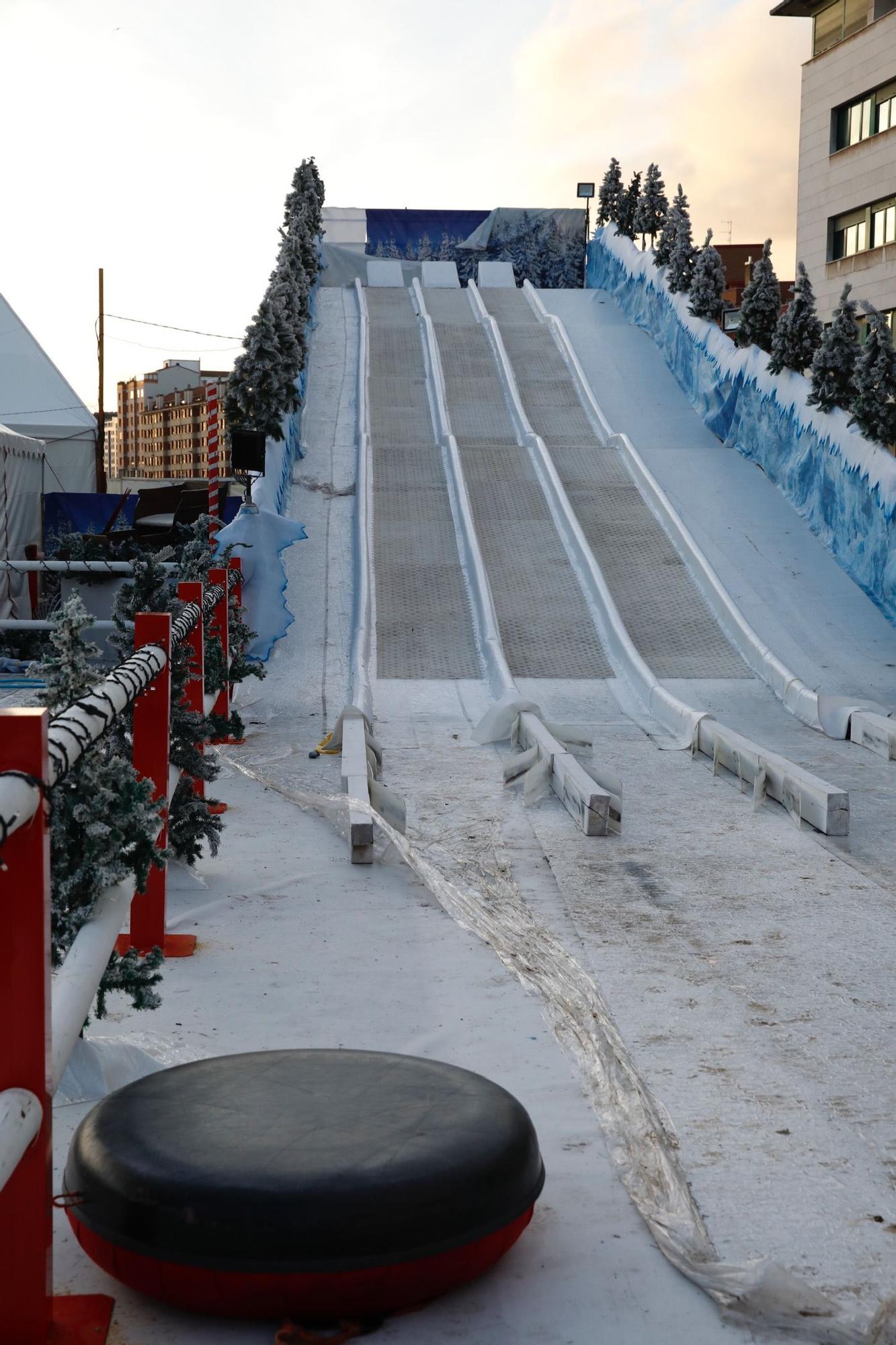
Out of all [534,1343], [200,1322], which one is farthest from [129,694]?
[534,1343]

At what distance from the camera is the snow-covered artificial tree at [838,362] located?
43.3 ft

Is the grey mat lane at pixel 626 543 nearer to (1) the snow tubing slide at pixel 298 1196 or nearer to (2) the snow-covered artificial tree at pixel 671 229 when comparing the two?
(2) the snow-covered artificial tree at pixel 671 229

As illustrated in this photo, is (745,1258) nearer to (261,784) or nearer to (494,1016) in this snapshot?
(494,1016)

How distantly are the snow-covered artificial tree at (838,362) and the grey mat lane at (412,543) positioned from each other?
4.03 metres

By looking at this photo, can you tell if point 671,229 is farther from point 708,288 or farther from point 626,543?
point 626,543

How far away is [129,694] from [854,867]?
372cm

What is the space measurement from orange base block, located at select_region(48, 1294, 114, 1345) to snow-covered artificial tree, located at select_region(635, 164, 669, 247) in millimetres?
25163

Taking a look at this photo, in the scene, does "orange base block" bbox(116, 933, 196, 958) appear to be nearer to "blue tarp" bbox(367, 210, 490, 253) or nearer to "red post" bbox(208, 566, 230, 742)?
"red post" bbox(208, 566, 230, 742)

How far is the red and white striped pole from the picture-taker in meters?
10.6

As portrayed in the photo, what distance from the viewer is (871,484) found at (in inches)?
483

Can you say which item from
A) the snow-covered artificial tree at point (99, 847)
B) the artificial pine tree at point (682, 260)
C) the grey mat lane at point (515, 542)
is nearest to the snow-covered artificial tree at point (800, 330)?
the grey mat lane at point (515, 542)

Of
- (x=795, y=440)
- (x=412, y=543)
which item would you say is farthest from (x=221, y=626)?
(x=795, y=440)

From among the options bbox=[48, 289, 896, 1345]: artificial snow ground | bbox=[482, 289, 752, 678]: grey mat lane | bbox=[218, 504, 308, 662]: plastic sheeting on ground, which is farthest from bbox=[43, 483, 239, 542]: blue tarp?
bbox=[48, 289, 896, 1345]: artificial snow ground

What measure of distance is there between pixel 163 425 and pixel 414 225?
87.5m
